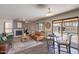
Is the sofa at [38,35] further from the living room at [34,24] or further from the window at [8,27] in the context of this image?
the window at [8,27]

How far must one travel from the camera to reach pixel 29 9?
1.94 metres

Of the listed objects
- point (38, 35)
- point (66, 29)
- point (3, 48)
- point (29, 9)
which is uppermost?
point (29, 9)

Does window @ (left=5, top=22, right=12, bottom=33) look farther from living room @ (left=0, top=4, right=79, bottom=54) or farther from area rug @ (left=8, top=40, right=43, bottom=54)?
area rug @ (left=8, top=40, right=43, bottom=54)

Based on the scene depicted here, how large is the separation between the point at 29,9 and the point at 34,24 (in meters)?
0.30

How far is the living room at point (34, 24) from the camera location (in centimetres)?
193

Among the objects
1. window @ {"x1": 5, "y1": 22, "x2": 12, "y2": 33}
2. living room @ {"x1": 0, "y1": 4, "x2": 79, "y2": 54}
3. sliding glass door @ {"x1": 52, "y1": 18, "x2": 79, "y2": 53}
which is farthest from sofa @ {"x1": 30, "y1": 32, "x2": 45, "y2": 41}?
window @ {"x1": 5, "y1": 22, "x2": 12, "y2": 33}

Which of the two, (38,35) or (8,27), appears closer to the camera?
(8,27)

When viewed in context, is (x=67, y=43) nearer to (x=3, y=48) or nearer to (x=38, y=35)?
(x=38, y=35)

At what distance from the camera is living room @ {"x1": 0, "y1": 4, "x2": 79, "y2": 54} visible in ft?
6.32

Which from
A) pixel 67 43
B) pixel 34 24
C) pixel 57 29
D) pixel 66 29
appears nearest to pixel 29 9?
pixel 34 24

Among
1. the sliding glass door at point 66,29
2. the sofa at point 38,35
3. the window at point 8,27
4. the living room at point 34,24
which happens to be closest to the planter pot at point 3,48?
the living room at point 34,24

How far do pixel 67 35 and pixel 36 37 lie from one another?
1.94 feet
